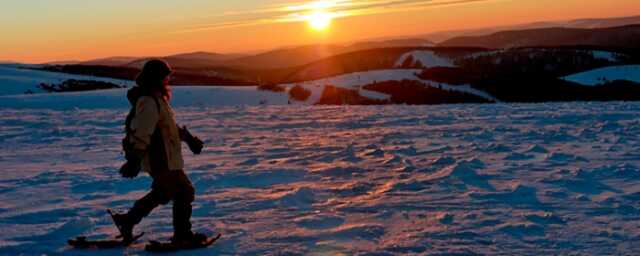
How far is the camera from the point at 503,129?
1425 centimetres

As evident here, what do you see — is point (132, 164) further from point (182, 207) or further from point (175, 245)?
point (175, 245)

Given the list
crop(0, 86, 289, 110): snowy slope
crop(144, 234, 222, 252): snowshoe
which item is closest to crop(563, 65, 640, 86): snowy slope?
crop(0, 86, 289, 110): snowy slope

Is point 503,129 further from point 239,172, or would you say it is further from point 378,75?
point 378,75

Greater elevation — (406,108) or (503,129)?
(406,108)

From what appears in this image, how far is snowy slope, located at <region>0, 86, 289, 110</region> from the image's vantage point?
25.1m

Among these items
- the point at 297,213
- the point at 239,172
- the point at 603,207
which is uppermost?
the point at 239,172

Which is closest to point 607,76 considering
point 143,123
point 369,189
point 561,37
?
point 369,189

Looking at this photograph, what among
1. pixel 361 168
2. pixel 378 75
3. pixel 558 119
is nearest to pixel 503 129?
pixel 558 119

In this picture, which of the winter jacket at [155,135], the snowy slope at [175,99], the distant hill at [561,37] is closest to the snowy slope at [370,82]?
the snowy slope at [175,99]

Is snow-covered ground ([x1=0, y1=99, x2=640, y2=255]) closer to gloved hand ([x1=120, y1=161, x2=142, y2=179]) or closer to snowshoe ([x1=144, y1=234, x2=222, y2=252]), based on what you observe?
snowshoe ([x1=144, y1=234, x2=222, y2=252])

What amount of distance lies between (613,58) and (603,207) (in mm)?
37558

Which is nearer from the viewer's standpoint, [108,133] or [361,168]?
[361,168]

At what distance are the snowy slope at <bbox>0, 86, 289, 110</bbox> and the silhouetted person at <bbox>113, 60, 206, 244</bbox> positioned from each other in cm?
2017

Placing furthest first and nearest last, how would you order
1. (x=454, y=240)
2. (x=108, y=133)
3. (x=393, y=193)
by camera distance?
1. (x=108, y=133)
2. (x=393, y=193)
3. (x=454, y=240)
